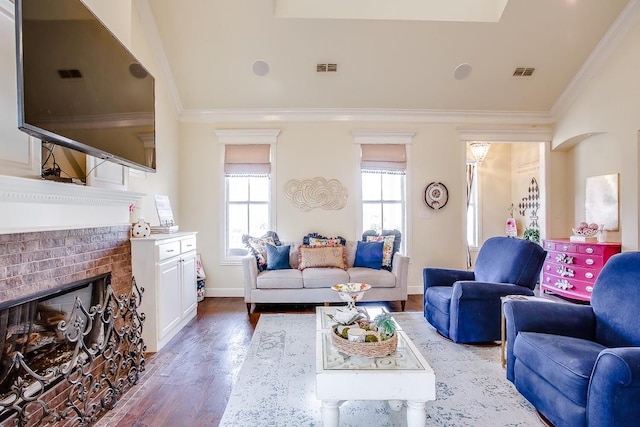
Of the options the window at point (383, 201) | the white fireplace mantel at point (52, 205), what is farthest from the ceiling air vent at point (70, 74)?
the window at point (383, 201)

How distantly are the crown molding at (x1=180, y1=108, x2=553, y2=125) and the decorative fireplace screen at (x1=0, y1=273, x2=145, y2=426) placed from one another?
2.99 m

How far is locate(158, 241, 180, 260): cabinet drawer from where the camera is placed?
301 centimetres

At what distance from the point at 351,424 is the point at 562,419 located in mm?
Answer: 1097

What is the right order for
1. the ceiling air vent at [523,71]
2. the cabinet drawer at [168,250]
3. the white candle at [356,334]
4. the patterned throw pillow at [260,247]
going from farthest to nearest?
the ceiling air vent at [523,71] < the patterned throw pillow at [260,247] < the cabinet drawer at [168,250] < the white candle at [356,334]

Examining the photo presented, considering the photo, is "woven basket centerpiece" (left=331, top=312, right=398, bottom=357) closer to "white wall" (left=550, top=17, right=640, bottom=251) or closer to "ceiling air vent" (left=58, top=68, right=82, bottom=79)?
"ceiling air vent" (left=58, top=68, right=82, bottom=79)

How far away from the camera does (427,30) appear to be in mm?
3820

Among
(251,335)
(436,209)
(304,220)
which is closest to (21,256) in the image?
(251,335)

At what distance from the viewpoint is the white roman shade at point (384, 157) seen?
485 centimetres

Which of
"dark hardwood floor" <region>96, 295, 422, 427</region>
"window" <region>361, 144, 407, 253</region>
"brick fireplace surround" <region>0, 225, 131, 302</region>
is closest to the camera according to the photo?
"brick fireplace surround" <region>0, 225, 131, 302</region>

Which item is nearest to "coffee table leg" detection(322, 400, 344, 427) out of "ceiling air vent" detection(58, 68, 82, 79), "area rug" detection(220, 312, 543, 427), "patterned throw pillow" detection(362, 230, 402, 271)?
"area rug" detection(220, 312, 543, 427)

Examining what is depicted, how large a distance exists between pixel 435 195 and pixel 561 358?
11.1 feet

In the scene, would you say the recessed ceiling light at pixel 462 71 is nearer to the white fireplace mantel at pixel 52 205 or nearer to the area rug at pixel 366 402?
the area rug at pixel 366 402

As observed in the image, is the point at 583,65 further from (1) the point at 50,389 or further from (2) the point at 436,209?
(1) the point at 50,389

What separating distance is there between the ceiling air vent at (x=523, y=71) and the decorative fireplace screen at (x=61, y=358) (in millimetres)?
5122
